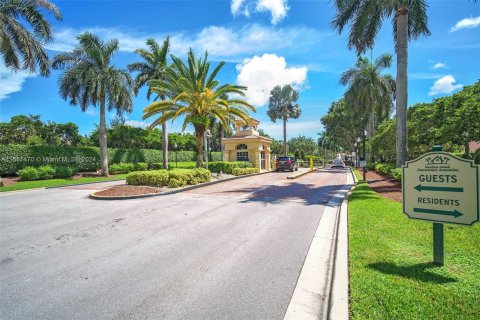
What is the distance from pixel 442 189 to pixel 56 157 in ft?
92.1

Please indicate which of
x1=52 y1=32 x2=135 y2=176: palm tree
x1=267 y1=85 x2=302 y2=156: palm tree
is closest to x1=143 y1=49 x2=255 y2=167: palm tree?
x1=52 y1=32 x2=135 y2=176: palm tree

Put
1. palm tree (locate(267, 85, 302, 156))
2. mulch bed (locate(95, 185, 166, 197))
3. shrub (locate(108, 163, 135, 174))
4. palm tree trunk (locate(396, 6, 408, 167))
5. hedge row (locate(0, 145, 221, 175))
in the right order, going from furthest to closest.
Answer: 1. palm tree (locate(267, 85, 302, 156))
2. shrub (locate(108, 163, 135, 174))
3. hedge row (locate(0, 145, 221, 175))
4. palm tree trunk (locate(396, 6, 408, 167))
5. mulch bed (locate(95, 185, 166, 197))

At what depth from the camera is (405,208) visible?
4383 mm

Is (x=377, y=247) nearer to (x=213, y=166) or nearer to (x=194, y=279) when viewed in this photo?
(x=194, y=279)

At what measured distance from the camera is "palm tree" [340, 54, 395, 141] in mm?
31516

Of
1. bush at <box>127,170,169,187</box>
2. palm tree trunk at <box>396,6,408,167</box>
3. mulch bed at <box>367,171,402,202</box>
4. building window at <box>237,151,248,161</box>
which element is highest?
palm tree trunk at <box>396,6,408,167</box>

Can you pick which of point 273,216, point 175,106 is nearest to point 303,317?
point 273,216

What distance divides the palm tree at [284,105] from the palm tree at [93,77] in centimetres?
2529

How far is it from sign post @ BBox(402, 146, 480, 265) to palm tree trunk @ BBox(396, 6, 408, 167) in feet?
36.2

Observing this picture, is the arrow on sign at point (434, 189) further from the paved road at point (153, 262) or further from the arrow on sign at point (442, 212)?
the paved road at point (153, 262)

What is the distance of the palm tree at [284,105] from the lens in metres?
43.8

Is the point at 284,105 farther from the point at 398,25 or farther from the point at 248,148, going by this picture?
the point at 398,25

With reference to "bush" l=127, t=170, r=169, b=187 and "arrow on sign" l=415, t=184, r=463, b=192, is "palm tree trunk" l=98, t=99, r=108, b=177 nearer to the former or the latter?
"bush" l=127, t=170, r=169, b=187

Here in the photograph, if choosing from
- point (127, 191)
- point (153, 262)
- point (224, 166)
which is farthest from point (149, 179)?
point (224, 166)
